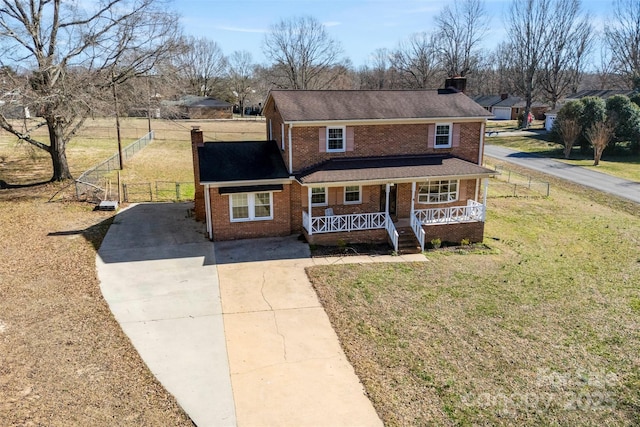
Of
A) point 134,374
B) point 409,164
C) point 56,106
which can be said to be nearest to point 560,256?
point 409,164

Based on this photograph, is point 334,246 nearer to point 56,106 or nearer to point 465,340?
point 465,340

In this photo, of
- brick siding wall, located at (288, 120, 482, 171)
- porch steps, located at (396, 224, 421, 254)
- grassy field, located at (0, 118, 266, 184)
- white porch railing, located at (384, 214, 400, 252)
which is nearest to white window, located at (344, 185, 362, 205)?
brick siding wall, located at (288, 120, 482, 171)

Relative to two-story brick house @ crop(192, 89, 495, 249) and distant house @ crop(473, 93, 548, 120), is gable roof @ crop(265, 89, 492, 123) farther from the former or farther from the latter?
distant house @ crop(473, 93, 548, 120)

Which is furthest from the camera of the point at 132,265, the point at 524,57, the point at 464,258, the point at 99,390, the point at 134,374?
the point at 524,57

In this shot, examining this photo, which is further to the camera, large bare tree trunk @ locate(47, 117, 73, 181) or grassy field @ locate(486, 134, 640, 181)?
grassy field @ locate(486, 134, 640, 181)

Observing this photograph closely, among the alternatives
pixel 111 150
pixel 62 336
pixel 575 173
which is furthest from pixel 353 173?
pixel 111 150

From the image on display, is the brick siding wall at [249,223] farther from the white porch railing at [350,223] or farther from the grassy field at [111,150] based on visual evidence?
the grassy field at [111,150]

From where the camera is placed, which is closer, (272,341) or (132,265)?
(272,341)
